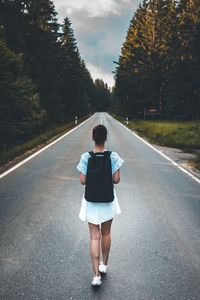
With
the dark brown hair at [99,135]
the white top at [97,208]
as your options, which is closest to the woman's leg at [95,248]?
the white top at [97,208]

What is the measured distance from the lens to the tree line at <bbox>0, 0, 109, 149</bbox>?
20516 mm

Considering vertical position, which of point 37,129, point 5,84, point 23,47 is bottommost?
point 37,129

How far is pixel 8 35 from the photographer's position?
94.4ft

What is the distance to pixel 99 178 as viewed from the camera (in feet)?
14.3

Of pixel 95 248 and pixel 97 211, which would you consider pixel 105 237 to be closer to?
pixel 95 248

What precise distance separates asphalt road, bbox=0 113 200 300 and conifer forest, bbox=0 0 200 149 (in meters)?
12.0

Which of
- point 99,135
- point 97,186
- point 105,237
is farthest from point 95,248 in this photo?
point 99,135

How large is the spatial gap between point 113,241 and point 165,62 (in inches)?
1790

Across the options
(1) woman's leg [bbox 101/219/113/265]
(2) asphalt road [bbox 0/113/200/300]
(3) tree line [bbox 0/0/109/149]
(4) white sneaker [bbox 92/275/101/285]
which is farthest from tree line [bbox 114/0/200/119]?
(4) white sneaker [bbox 92/275/101/285]

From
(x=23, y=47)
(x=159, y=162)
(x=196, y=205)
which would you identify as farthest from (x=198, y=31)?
(x=196, y=205)

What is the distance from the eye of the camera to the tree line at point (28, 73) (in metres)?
20.5

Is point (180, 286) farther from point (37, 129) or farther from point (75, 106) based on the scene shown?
point (75, 106)

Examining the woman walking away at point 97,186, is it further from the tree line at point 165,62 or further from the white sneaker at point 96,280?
the tree line at point 165,62

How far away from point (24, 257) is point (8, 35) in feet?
87.3
